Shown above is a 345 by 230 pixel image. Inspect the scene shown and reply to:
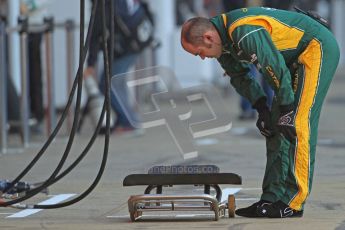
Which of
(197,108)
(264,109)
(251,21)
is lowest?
(197,108)

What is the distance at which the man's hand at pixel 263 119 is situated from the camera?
7.25 metres

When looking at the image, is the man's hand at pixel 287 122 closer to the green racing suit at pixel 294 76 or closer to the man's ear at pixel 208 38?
the green racing suit at pixel 294 76

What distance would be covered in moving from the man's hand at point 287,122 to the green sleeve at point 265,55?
0.14ft

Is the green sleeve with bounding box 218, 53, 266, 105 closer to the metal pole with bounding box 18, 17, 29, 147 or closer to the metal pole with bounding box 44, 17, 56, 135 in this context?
the metal pole with bounding box 18, 17, 29, 147

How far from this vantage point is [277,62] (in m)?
6.93

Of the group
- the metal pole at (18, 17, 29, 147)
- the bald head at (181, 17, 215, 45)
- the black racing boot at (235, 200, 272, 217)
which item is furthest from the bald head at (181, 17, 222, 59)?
the metal pole at (18, 17, 29, 147)

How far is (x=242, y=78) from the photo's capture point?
295 inches

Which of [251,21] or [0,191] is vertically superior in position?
[251,21]

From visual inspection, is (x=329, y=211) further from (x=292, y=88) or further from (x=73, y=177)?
(x=73, y=177)

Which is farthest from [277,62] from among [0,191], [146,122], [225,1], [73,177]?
[225,1]

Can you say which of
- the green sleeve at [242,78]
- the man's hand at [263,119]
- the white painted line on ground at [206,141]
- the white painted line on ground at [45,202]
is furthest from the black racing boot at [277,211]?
the white painted line on ground at [206,141]

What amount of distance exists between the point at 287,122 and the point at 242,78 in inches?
23.6

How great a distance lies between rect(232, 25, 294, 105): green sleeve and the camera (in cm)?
691

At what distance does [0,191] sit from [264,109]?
185 cm
